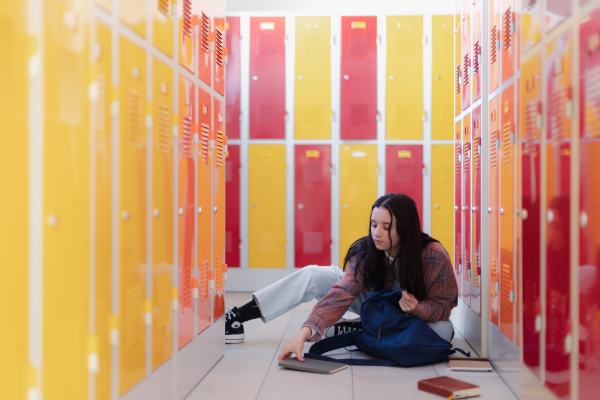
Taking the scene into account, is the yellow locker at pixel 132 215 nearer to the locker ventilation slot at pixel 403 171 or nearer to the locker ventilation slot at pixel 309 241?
the locker ventilation slot at pixel 309 241

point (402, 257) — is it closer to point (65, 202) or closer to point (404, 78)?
point (65, 202)

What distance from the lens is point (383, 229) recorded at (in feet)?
8.88

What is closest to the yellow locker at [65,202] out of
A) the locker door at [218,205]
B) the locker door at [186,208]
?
the locker door at [186,208]

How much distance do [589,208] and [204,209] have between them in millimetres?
1567

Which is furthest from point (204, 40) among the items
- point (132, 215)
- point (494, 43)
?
point (494, 43)

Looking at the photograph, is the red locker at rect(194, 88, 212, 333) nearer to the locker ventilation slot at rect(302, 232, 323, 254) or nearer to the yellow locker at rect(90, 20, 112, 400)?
the yellow locker at rect(90, 20, 112, 400)

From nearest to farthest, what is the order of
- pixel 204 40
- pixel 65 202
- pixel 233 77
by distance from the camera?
1. pixel 65 202
2. pixel 204 40
3. pixel 233 77

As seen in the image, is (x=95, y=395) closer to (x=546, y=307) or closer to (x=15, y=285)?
(x=15, y=285)

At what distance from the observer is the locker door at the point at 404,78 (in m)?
4.76

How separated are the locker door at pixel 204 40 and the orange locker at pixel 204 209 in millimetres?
92

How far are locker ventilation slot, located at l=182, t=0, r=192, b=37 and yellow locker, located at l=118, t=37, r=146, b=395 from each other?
1.67 ft

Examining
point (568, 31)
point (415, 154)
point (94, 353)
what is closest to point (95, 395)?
point (94, 353)

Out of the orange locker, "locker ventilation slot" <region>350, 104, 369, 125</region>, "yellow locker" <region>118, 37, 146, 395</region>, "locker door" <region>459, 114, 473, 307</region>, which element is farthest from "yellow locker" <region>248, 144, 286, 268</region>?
"yellow locker" <region>118, 37, 146, 395</region>

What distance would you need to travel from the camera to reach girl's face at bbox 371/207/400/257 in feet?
8.84
